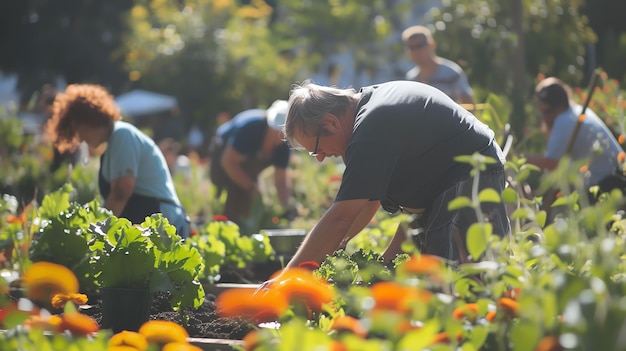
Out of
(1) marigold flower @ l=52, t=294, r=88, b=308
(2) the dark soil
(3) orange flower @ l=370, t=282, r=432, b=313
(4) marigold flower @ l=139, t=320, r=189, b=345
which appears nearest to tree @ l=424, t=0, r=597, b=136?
(2) the dark soil

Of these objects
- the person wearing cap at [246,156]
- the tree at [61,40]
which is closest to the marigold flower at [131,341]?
the person wearing cap at [246,156]

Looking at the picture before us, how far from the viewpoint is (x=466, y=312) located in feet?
6.68

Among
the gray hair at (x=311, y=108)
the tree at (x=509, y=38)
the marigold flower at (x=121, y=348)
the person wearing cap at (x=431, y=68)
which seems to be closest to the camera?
the marigold flower at (x=121, y=348)

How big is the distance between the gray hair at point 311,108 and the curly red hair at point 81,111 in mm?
1725

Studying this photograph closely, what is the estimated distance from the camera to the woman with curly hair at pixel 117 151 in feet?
15.2

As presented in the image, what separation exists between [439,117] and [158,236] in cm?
101

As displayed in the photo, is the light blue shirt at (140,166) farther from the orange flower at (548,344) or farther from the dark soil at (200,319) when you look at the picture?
the orange flower at (548,344)

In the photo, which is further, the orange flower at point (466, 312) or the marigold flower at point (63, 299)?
the marigold flower at point (63, 299)

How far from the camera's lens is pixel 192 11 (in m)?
23.2

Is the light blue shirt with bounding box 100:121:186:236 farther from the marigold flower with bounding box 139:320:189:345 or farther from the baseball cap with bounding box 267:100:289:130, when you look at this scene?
the marigold flower with bounding box 139:320:189:345

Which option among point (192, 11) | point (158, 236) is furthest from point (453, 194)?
point (192, 11)

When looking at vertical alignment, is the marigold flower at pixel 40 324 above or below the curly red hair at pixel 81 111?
above

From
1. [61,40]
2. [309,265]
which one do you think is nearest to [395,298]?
[309,265]

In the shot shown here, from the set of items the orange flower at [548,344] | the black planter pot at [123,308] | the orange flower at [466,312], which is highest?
the orange flower at [548,344]
